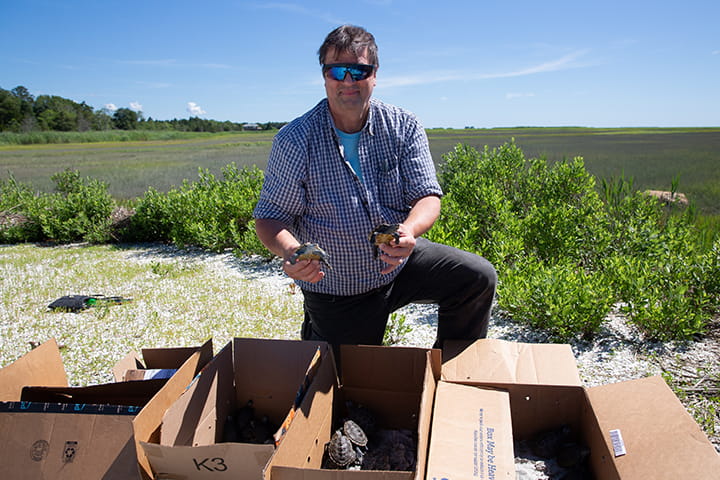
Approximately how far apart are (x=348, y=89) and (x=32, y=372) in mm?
2467

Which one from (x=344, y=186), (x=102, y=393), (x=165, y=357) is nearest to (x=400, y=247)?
(x=344, y=186)

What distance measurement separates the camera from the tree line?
2373 inches

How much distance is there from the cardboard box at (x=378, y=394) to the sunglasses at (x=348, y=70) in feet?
4.96

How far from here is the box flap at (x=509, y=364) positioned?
A: 244 centimetres

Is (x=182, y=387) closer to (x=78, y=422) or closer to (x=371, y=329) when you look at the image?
(x=78, y=422)

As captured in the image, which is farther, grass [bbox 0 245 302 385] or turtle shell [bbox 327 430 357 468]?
grass [bbox 0 245 302 385]

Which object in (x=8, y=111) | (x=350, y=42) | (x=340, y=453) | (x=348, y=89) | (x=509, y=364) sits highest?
(x=8, y=111)

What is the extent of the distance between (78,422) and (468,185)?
5700 millimetres

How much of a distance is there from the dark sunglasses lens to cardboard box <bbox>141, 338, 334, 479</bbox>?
1493 mm

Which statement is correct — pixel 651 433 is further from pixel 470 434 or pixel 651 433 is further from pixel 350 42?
pixel 350 42

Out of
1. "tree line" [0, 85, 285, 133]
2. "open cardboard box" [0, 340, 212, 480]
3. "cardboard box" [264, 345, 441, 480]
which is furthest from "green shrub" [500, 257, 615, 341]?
"tree line" [0, 85, 285, 133]

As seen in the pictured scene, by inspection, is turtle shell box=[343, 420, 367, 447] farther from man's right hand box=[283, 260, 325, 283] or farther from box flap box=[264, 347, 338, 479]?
man's right hand box=[283, 260, 325, 283]

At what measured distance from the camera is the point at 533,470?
2.35m

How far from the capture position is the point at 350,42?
2.37 meters
